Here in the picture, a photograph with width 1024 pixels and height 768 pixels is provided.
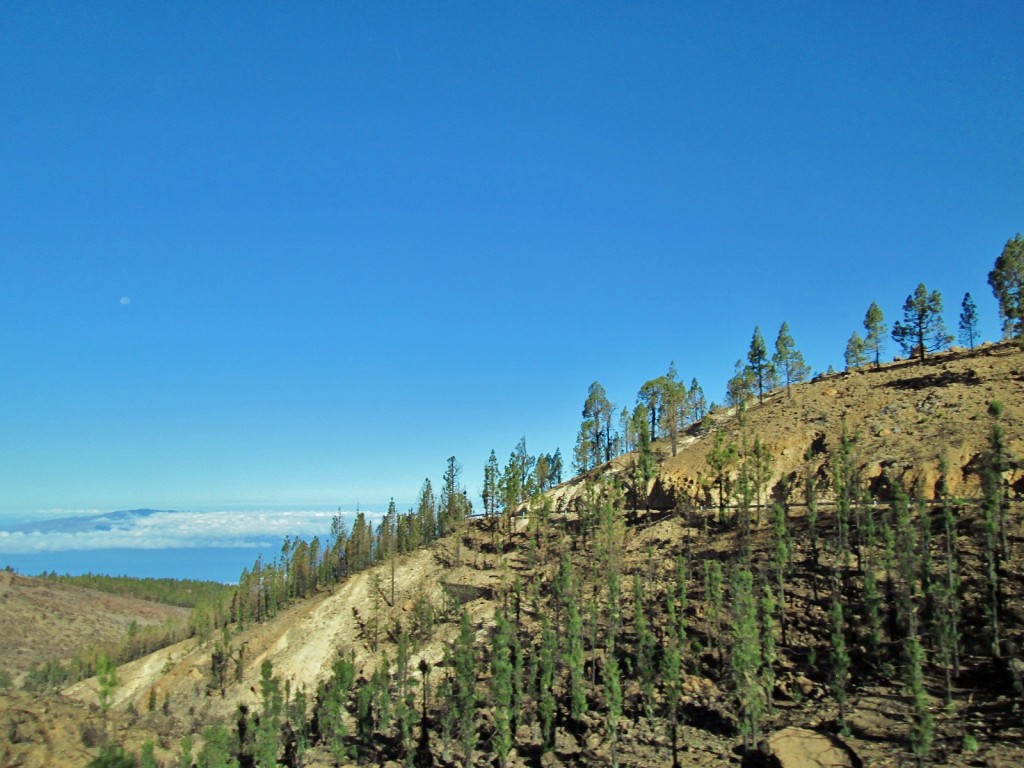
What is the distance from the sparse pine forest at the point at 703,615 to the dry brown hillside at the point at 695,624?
0.37m

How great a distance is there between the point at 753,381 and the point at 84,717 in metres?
128

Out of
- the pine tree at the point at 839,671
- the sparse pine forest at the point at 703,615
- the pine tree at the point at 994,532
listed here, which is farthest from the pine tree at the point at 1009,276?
the pine tree at the point at 839,671

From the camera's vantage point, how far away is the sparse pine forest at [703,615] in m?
54.8

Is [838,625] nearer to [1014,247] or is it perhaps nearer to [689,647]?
[689,647]

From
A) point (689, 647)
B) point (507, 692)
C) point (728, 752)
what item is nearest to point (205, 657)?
point (507, 692)

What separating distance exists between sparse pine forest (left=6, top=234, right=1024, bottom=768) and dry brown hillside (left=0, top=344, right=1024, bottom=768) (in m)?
0.37

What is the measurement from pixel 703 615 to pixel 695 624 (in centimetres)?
221

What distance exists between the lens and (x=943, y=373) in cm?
10925

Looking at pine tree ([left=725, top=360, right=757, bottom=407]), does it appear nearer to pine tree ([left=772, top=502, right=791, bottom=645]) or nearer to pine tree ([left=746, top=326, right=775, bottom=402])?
pine tree ([left=746, top=326, right=775, bottom=402])

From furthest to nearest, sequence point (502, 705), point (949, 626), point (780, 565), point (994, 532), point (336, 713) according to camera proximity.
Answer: point (336, 713) → point (780, 565) → point (994, 532) → point (502, 705) → point (949, 626)

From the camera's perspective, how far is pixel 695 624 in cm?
7394

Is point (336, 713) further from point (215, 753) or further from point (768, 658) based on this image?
point (768, 658)

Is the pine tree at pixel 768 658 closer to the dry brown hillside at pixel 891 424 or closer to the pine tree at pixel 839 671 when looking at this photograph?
the pine tree at pixel 839 671

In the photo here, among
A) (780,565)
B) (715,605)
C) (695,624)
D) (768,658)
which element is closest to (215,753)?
Result: (695,624)
